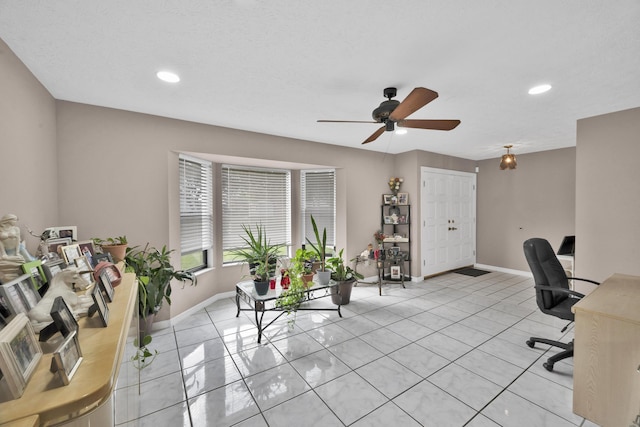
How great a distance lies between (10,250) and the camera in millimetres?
1237

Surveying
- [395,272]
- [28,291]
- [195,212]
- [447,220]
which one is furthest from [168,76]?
[447,220]

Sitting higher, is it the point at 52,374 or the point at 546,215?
the point at 546,215

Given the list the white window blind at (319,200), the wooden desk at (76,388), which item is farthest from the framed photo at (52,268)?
the white window blind at (319,200)

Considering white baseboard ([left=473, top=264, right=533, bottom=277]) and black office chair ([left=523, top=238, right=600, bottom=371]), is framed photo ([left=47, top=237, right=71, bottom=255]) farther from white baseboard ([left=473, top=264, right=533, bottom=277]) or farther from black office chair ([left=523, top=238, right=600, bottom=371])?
white baseboard ([left=473, top=264, right=533, bottom=277])

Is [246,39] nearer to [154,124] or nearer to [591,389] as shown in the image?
[154,124]

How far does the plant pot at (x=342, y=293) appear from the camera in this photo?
11.5ft

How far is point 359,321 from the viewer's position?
316 cm

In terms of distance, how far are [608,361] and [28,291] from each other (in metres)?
3.11

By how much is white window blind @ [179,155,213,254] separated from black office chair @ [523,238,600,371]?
149 inches

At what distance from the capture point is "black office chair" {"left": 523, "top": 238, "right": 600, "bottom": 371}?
2197 millimetres

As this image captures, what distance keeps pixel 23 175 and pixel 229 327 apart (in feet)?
7.41

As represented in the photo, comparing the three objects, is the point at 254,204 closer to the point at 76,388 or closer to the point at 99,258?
the point at 99,258

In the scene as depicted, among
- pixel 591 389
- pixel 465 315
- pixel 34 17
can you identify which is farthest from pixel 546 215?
pixel 34 17

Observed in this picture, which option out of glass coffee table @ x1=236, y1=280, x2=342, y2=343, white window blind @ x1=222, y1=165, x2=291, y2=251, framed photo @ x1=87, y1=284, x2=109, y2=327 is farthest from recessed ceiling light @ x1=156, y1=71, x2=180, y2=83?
glass coffee table @ x1=236, y1=280, x2=342, y2=343
